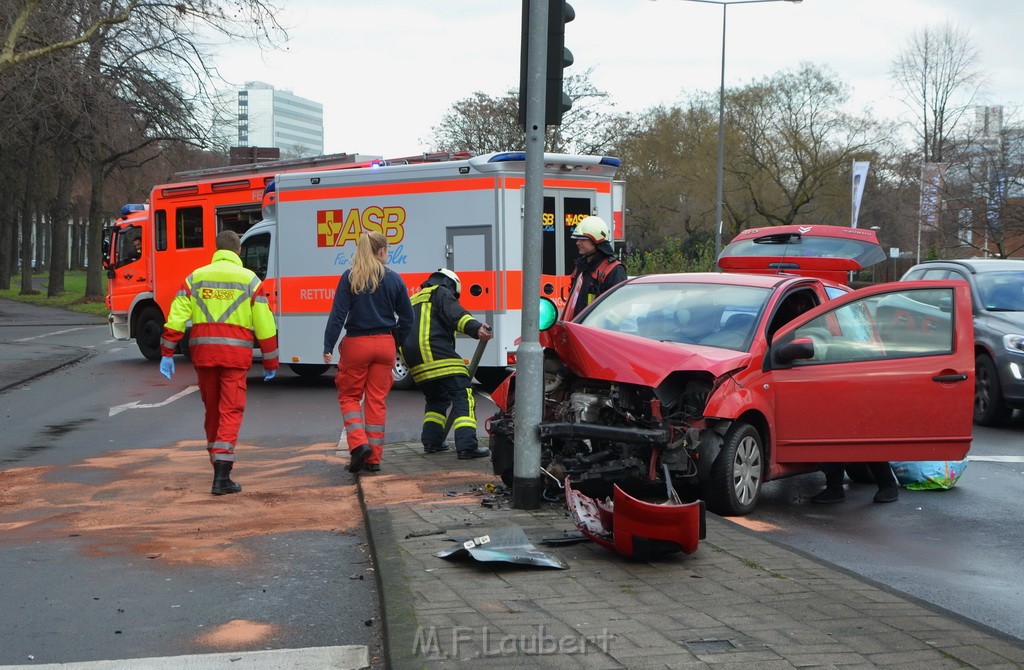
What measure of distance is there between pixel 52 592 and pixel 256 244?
37.5 feet

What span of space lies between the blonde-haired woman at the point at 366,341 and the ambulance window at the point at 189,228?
40.0 feet

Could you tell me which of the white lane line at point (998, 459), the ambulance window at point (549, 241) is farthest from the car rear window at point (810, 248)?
the white lane line at point (998, 459)

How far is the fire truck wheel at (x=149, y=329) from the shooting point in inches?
823

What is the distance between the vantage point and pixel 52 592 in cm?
554

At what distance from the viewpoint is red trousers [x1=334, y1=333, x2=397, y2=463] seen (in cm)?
872

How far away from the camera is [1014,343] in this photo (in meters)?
11.7

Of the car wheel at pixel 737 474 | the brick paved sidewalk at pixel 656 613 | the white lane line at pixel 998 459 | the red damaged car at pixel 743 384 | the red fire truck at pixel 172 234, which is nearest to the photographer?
the brick paved sidewalk at pixel 656 613

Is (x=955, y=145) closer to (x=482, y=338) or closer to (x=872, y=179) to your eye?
(x=872, y=179)

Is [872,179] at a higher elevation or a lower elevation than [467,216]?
higher

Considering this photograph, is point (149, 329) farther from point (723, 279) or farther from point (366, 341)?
point (723, 279)

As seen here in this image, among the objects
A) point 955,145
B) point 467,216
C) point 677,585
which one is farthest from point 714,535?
point 955,145

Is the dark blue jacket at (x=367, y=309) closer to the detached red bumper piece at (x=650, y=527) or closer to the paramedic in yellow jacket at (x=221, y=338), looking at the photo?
the paramedic in yellow jacket at (x=221, y=338)

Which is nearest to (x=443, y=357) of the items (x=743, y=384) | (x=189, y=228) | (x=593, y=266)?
(x=593, y=266)

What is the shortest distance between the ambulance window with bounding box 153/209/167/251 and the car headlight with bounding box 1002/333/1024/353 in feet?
47.2
